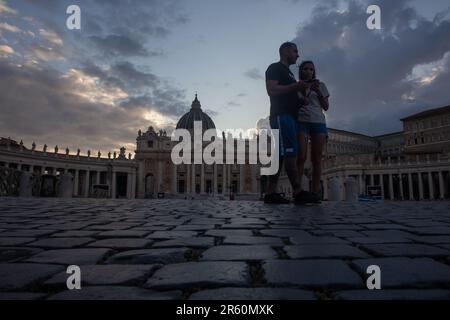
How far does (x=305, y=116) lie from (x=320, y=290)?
6477 millimetres

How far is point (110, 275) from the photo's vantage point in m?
1.70

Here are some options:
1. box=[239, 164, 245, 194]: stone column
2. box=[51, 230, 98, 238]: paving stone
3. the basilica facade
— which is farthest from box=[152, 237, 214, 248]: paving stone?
box=[239, 164, 245, 194]: stone column

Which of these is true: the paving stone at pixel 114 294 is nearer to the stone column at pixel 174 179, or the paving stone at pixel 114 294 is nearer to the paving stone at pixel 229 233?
the paving stone at pixel 229 233

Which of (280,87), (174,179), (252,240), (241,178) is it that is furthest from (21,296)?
(241,178)

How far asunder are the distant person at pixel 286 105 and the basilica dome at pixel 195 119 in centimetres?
9334

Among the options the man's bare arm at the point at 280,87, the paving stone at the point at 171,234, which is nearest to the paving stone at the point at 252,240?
the paving stone at the point at 171,234

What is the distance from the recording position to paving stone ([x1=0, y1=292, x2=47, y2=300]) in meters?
1.35

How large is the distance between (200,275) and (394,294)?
32.8 inches

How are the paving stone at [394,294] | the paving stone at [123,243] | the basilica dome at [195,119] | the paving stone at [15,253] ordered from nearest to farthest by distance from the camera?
the paving stone at [394,294] → the paving stone at [15,253] → the paving stone at [123,243] → the basilica dome at [195,119]

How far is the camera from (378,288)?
147cm

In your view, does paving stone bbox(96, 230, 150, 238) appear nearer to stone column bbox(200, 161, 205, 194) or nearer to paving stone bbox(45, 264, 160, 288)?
paving stone bbox(45, 264, 160, 288)

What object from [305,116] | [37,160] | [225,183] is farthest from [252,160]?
[305,116]

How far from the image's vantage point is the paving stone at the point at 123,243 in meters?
2.58
